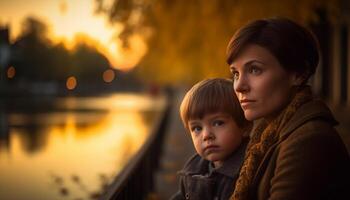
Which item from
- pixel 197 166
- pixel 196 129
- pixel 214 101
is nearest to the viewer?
pixel 214 101

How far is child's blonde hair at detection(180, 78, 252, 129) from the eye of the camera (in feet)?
7.87

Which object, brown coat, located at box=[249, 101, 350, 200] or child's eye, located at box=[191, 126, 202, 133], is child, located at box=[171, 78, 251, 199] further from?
brown coat, located at box=[249, 101, 350, 200]

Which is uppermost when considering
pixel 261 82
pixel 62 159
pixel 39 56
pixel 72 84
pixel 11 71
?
pixel 261 82

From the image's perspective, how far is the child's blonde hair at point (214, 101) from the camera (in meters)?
2.40

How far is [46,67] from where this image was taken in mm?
71000

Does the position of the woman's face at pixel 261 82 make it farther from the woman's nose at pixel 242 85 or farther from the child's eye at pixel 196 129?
the child's eye at pixel 196 129

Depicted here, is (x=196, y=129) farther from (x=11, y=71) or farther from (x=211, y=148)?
(x=11, y=71)

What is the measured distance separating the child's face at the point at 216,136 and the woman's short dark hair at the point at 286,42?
0.56 m

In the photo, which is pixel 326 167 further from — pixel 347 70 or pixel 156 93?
pixel 156 93

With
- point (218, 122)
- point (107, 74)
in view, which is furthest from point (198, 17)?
point (107, 74)

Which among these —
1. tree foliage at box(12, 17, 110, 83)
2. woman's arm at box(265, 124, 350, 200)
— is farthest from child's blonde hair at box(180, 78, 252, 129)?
tree foliage at box(12, 17, 110, 83)

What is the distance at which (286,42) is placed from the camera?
6.07 ft

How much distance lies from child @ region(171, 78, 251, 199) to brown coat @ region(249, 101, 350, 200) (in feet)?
2.05

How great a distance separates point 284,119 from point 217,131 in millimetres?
605
